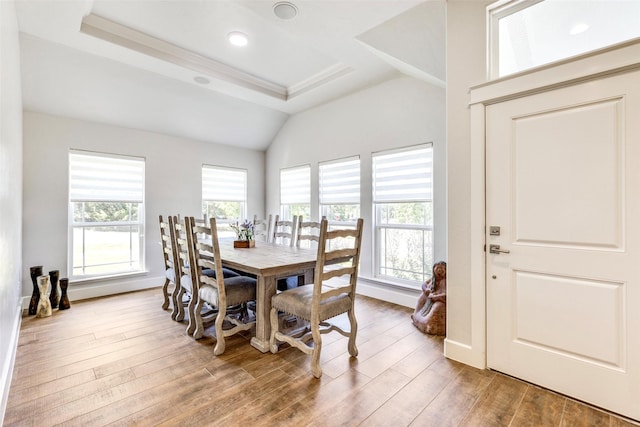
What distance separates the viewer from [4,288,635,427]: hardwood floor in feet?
5.49

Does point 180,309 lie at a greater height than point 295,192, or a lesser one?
lesser

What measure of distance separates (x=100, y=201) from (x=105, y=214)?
0.19 m

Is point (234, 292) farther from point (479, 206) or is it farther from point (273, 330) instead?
point (479, 206)

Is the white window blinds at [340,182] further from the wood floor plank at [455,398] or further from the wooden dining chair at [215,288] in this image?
the wood floor plank at [455,398]

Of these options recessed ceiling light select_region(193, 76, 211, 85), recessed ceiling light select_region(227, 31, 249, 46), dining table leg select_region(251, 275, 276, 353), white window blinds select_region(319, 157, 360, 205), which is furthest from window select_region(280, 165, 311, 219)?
dining table leg select_region(251, 275, 276, 353)

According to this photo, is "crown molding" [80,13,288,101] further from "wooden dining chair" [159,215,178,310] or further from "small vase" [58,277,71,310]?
"small vase" [58,277,71,310]

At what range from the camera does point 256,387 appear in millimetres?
1955

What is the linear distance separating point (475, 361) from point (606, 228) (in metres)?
1.23

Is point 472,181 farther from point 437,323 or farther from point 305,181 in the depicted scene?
point 305,181

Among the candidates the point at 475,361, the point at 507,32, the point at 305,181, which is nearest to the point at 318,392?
the point at 475,361

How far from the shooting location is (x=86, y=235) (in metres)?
4.01

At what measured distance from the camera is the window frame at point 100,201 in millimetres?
3871

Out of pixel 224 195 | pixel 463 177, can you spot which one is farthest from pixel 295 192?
pixel 463 177

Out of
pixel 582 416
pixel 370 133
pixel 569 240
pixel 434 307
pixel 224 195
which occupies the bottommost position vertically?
pixel 582 416
